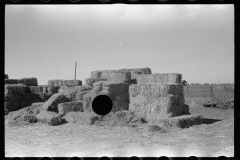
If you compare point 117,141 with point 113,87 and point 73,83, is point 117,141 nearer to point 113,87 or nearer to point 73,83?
point 113,87

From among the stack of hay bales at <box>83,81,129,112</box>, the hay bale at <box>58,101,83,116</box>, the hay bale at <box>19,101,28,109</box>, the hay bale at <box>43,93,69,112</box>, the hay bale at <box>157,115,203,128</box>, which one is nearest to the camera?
the hay bale at <box>157,115,203,128</box>

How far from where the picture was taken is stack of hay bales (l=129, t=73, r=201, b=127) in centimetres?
1012

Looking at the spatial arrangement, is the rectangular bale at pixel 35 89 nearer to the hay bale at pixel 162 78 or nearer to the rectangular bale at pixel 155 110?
the hay bale at pixel 162 78

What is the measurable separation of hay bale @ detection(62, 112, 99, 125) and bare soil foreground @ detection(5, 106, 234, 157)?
0.30 metres

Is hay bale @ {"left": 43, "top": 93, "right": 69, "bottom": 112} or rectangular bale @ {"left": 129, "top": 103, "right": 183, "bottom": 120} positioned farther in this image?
hay bale @ {"left": 43, "top": 93, "right": 69, "bottom": 112}

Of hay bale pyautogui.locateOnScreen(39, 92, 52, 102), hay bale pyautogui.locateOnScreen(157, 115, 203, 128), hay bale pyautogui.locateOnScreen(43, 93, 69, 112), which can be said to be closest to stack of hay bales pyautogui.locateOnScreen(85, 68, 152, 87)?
hay bale pyautogui.locateOnScreen(39, 92, 52, 102)

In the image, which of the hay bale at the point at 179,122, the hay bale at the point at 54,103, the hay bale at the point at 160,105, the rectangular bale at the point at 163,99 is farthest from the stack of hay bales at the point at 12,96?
the hay bale at the point at 179,122

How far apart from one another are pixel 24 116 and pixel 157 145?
21.3 ft

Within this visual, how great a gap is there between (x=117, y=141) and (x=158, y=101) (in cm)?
369

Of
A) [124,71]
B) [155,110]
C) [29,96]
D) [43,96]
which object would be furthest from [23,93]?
[155,110]

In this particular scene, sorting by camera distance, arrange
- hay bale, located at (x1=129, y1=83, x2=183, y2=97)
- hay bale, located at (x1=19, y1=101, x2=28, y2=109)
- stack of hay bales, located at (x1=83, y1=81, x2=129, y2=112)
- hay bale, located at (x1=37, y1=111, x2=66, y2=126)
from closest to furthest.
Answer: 1. hay bale, located at (x1=37, y1=111, x2=66, y2=126)
2. hay bale, located at (x1=129, y1=83, x2=183, y2=97)
3. stack of hay bales, located at (x1=83, y1=81, x2=129, y2=112)
4. hay bale, located at (x1=19, y1=101, x2=28, y2=109)

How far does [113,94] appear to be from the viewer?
36.3 feet

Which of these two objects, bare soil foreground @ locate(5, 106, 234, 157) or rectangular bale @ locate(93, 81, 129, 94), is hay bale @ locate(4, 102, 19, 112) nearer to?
bare soil foreground @ locate(5, 106, 234, 157)
